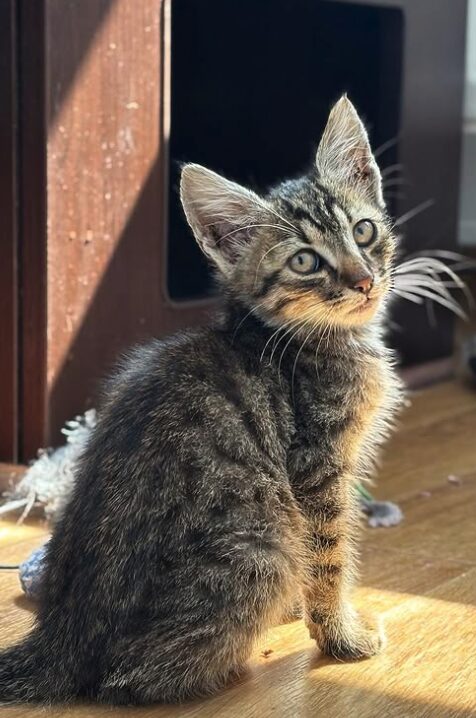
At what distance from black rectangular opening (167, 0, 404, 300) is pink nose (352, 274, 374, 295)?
4.84 ft

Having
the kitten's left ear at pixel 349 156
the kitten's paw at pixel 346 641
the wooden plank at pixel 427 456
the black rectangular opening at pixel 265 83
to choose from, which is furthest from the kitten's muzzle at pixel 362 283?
the black rectangular opening at pixel 265 83

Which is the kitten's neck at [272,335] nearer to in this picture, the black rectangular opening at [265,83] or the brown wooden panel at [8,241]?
the brown wooden panel at [8,241]

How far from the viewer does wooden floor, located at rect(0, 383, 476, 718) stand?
152 centimetres

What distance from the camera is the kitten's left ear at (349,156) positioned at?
188 centimetres

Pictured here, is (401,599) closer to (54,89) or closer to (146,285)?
(146,285)

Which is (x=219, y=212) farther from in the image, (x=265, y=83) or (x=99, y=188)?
(x=265, y=83)

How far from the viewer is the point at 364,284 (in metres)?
1.72

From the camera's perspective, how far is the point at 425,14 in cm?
337

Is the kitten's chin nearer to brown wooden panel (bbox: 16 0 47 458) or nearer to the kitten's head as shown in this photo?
the kitten's head

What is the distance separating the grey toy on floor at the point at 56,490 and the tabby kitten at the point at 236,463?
1.38ft

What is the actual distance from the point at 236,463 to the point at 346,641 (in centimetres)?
33

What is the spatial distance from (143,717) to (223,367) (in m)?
0.50

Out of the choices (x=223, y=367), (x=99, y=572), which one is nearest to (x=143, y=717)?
(x=99, y=572)

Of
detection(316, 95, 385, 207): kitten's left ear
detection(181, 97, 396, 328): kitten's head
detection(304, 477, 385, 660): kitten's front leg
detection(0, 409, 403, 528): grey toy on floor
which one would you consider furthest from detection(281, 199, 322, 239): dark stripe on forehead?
detection(0, 409, 403, 528): grey toy on floor
